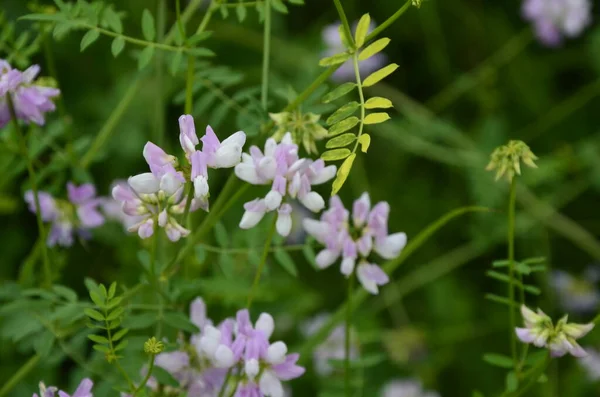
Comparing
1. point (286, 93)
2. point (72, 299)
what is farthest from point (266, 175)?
point (72, 299)

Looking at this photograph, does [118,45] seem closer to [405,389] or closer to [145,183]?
[145,183]

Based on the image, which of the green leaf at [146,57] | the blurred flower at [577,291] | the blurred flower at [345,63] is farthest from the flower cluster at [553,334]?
the blurred flower at [577,291]

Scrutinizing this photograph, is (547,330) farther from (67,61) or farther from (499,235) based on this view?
(67,61)

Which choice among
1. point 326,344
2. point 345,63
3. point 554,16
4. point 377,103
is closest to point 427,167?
point 345,63

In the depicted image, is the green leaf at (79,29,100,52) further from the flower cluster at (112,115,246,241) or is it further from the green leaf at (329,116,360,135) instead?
the green leaf at (329,116,360,135)

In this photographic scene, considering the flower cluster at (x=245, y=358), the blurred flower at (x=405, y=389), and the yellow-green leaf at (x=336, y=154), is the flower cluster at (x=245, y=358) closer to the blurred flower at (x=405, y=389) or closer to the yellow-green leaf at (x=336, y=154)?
the yellow-green leaf at (x=336, y=154)
